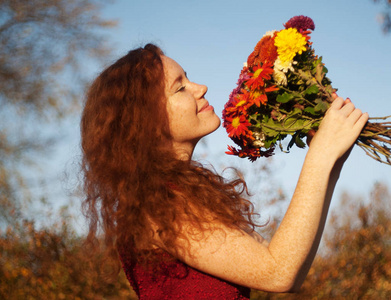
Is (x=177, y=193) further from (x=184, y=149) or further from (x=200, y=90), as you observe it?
(x=200, y=90)

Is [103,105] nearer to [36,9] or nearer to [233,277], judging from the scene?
[233,277]

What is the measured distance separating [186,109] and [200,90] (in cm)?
14

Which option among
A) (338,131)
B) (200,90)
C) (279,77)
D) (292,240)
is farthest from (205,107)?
(292,240)

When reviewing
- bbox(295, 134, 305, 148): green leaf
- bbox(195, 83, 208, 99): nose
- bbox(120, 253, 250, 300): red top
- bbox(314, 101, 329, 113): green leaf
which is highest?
bbox(195, 83, 208, 99): nose

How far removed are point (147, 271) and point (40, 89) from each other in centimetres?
628

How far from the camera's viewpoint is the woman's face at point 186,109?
73.1 inches

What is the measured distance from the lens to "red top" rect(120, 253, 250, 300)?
5.35 ft

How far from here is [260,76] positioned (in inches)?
71.7

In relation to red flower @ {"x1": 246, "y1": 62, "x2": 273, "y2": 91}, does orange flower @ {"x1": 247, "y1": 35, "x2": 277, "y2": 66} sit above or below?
above

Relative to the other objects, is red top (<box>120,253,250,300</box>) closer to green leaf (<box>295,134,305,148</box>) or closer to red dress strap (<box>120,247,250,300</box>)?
red dress strap (<box>120,247,250,300</box>)

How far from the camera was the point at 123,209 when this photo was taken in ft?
5.73

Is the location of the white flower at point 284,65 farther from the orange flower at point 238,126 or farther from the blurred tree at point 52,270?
the blurred tree at point 52,270

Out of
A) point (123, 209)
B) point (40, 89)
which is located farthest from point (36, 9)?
point (123, 209)

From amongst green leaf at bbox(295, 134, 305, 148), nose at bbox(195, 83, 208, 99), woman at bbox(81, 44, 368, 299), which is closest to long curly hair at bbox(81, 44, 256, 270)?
woman at bbox(81, 44, 368, 299)
